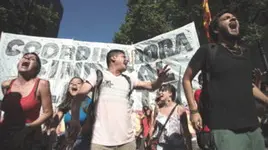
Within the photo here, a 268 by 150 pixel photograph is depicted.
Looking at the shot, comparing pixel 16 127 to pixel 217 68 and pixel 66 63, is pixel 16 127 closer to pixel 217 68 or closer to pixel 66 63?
pixel 217 68

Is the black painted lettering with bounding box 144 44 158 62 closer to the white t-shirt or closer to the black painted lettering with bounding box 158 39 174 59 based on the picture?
the black painted lettering with bounding box 158 39 174 59

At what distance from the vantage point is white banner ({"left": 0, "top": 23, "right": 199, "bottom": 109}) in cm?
771

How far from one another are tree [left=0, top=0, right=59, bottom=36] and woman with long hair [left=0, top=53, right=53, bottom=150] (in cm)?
1431

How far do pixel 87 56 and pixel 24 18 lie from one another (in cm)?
1085

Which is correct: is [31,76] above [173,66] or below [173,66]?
below

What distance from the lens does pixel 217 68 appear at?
232 centimetres

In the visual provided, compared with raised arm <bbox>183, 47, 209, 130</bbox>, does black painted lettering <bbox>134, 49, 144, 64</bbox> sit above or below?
above

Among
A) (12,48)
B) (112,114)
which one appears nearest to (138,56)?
(12,48)

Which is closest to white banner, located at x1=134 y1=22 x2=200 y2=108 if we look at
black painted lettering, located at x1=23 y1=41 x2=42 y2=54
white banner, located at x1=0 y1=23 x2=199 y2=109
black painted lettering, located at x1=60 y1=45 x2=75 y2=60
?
white banner, located at x1=0 y1=23 x2=199 y2=109

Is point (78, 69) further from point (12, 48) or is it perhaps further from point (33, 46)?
point (12, 48)

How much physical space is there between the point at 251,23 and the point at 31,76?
14.1 m

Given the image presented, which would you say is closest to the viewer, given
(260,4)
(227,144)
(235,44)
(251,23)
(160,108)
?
(227,144)

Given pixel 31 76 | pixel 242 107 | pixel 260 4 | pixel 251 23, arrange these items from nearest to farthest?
pixel 242 107 → pixel 31 76 → pixel 260 4 → pixel 251 23

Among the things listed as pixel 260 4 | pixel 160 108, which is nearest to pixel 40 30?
pixel 260 4
